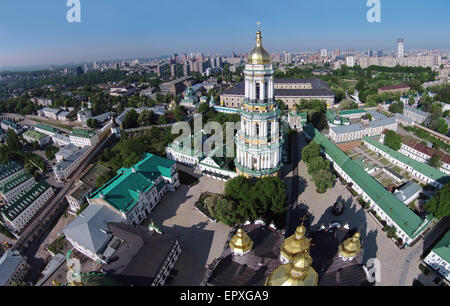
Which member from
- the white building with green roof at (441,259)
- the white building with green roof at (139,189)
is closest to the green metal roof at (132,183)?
the white building with green roof at (139,189)

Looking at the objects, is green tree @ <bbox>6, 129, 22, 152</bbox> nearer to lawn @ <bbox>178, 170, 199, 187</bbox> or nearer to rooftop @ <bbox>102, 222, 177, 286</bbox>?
lawn @ <bbox>178, 170, 199, 187</bbox>

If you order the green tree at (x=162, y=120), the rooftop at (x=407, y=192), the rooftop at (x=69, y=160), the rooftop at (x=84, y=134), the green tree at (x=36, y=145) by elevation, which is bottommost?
the rooftop at (x=407, y=192)

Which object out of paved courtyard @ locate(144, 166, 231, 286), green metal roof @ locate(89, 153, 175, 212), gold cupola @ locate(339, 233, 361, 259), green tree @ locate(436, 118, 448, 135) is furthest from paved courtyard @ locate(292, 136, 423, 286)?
green tree @ locate(436, 118, 448, 135)

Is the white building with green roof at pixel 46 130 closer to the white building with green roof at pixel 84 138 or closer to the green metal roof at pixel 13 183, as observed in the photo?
the white building with green roof at pixel 84 138

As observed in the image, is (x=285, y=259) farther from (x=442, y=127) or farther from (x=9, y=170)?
(x=442, y=127)

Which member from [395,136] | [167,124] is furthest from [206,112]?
[395,136]

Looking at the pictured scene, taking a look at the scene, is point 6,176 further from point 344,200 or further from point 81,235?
point 344,200
